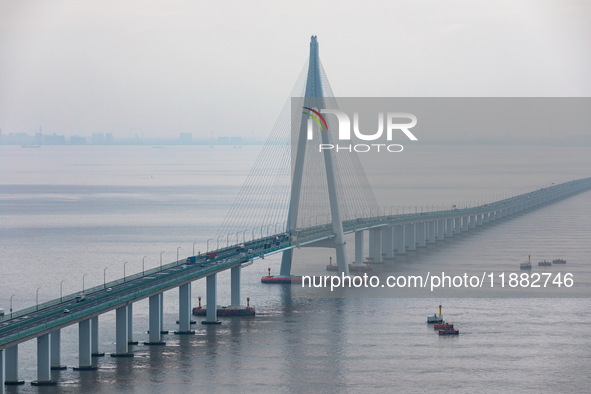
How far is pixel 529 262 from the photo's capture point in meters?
76.7

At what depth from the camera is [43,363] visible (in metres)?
39.2

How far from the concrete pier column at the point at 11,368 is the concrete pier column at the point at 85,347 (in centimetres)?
299

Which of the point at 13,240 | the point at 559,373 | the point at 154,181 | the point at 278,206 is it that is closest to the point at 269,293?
the point at 559,373

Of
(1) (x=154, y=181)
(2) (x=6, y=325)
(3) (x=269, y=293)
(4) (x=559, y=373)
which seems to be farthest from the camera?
(1) (x=154, y=181)

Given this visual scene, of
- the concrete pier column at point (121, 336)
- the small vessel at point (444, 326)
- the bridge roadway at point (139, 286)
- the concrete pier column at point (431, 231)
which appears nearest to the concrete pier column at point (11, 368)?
the bridge roadway at point (139, 286)

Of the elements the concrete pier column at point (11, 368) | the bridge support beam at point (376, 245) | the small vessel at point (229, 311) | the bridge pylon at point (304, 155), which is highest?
the bridge pylon at point (304, 155)

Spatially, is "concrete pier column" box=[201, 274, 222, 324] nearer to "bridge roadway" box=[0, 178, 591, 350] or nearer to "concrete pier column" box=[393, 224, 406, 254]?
"bridge roadway" box=[0, 178, 591, 350]

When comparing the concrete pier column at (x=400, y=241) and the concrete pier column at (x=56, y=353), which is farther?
the concrete pier column at (x=400, y=241)

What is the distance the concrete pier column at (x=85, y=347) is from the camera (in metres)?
41.7

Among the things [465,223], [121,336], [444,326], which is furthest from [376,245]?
[121,336]

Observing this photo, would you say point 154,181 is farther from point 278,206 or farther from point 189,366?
point 189,366

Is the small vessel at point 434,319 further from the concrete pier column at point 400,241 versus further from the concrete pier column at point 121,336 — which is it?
the concrete pier column at point 400,241

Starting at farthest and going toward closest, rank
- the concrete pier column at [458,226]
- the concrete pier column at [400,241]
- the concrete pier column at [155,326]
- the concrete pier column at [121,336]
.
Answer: the concrete pier column at [458,226]
the concrete pier column at [400,241]
the concrete pier column at [155,326]
the concrete pier column at [121,336]

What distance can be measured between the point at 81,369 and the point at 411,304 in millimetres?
21767
